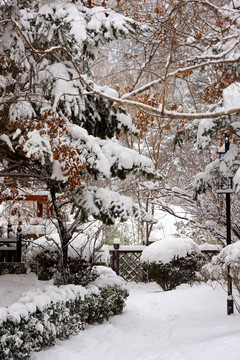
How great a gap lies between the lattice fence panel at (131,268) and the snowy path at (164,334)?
13.8ft

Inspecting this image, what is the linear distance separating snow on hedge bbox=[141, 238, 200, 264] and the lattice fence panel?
277 centimetres

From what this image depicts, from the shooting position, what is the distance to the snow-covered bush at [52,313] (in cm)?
516

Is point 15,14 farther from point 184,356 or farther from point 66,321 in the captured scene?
point 184,356

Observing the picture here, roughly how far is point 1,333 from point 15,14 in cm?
476

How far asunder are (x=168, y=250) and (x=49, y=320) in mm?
5776

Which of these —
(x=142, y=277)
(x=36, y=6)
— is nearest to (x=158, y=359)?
(x=36, y=6)

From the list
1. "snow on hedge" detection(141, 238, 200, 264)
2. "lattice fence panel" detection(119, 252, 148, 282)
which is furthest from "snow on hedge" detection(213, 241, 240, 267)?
"lattice fence panel" detection(119, 252, 148, 282)

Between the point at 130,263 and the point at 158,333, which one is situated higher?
the point at 130,263

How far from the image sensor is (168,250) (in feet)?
37.0

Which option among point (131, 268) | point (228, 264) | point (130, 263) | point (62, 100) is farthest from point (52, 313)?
point (130, 263)

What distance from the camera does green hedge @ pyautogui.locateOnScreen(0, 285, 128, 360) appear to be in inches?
202

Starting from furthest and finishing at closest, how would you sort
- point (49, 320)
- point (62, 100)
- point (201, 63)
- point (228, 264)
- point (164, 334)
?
point (201, 63)
point (164, 334)
point (62, 100)
point (228, 264)
point (49, 320)

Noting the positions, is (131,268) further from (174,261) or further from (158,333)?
(158,333)

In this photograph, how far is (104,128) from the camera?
7.98 metres
